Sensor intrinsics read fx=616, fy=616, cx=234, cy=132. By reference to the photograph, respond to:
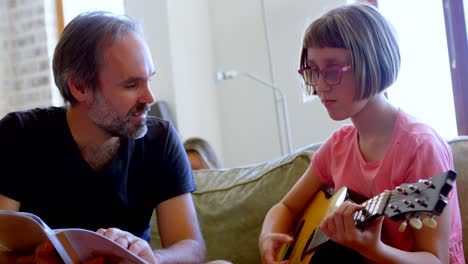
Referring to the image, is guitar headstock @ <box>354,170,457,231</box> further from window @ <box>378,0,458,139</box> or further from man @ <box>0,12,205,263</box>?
window @ <box>378,0,458,139</box>

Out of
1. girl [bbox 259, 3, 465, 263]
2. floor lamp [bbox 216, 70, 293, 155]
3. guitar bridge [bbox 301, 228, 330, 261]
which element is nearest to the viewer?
girl [bbox 259, 3, 465, 263]

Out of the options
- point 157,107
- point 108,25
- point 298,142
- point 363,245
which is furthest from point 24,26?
point 363,245

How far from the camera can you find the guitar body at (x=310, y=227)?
1.33 meters

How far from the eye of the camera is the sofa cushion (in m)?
1.88

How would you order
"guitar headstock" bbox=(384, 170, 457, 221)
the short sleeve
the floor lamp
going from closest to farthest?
1. "guitar headstock" bbox=(384, 170, 457, 221)
2. the short sleeve
3. the floor lamp

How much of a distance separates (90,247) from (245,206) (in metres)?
0.93

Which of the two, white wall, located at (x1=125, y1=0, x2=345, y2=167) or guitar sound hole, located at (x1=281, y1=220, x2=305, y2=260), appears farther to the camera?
white wall, located at (x1=125, y1=0, x2=345, y2=167)

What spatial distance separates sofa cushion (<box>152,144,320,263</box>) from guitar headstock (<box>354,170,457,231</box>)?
0.81 metres

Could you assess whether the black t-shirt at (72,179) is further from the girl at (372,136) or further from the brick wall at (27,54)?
the brick wall at (27,54)

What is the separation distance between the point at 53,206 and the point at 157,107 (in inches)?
79.6

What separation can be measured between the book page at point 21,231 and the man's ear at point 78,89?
0.55 m

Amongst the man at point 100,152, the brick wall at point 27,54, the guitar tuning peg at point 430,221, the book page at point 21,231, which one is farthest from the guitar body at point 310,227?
the brick wall at point 27,54

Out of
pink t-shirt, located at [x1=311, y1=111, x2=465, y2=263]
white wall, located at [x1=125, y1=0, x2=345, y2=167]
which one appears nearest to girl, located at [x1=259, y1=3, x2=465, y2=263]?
pink t-shirt, located at [x1=311, y1=111, x2=465, y2=263]

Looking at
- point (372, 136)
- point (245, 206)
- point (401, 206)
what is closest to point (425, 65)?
point (245, 206)
